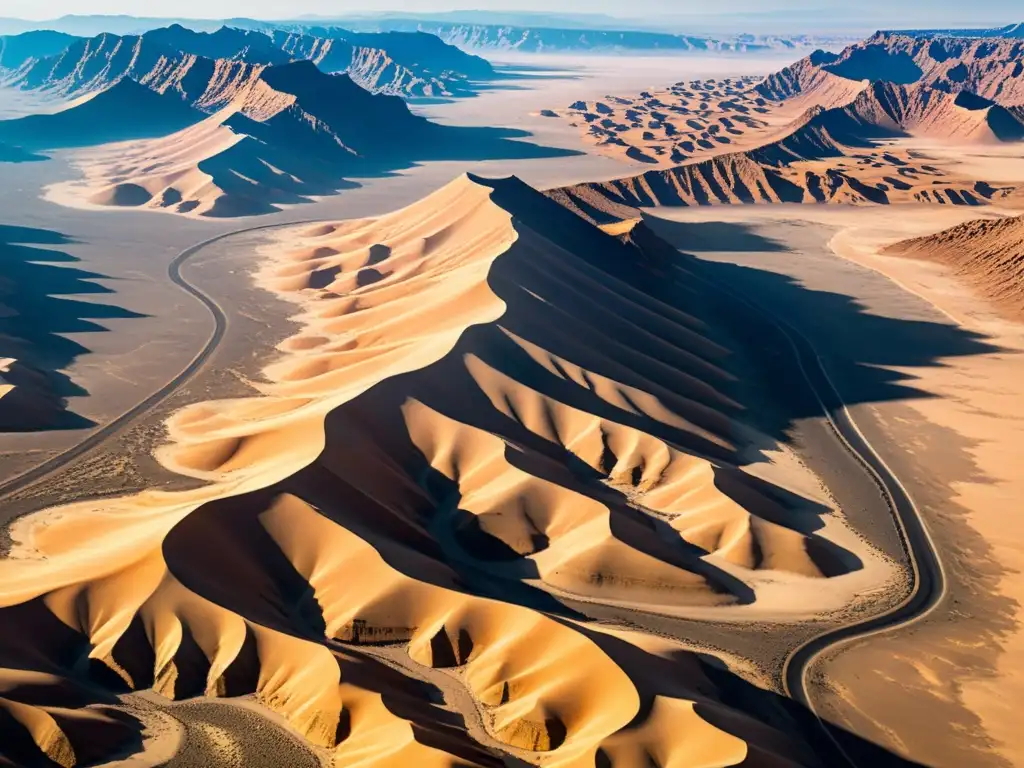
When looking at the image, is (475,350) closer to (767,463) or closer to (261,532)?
(767,463)

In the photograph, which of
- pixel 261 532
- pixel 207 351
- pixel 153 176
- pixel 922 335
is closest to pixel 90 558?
pixel 261 532

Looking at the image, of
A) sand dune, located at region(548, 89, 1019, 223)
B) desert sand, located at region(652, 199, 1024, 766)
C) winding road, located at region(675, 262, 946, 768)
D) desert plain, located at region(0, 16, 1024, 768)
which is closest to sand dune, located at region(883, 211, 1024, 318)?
desert plain, located at region(0, 16, 1024, 768)

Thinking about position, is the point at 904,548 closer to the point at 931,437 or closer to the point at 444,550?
the point at 931,437

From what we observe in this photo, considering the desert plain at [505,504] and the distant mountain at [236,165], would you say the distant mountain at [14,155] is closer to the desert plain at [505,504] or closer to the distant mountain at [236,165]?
the distant mountain at [236,165]

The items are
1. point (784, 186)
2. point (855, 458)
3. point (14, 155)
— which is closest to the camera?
point (855, 458)

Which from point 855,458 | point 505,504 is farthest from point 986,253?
point 505,504

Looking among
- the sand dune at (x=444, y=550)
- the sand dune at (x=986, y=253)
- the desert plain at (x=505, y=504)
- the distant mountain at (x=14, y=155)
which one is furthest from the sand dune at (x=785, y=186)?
the distant mountain at (x=14, y=155)

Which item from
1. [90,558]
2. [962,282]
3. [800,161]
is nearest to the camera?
[90,558]
